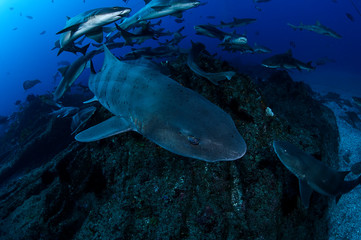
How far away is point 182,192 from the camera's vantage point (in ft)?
8.29

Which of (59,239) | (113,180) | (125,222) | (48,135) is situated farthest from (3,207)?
(48,135)

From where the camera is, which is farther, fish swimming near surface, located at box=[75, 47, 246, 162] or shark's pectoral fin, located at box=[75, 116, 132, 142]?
shark's pectoral fin, located at box=[75, 116, 132, 142]

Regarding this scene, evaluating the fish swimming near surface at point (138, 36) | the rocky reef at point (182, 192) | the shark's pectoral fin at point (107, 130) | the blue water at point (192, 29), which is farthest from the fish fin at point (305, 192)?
the blue water at point (192, 29)

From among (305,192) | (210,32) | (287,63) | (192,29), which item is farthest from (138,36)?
(192,29)

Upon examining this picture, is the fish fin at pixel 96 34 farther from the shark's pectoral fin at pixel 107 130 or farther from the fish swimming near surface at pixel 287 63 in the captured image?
the fish swimming near surface at pixel 287 63

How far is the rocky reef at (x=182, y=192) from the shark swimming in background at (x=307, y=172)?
0.20m

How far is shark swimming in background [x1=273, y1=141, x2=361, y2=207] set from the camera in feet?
8.82

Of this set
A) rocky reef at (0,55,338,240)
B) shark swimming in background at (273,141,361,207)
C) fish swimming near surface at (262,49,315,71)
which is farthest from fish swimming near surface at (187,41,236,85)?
fish swimming near surface at (262,49,315,71)

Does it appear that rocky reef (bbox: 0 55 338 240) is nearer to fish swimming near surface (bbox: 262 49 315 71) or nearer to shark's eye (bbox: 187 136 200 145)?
shark's eye (bbox: 187 136 200 145)

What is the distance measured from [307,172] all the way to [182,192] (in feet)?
6.10

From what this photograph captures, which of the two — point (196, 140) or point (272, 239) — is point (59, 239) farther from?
point (272, 239)

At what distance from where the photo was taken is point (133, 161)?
9.51 feet

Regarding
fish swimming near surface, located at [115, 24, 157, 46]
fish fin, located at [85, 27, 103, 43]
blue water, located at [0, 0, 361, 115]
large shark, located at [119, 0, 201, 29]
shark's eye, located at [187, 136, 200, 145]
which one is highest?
large shark, located at [119, 0, 201, 29]

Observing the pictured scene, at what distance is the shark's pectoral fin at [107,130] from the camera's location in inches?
95.0
